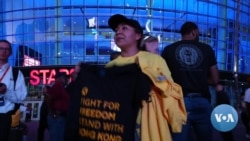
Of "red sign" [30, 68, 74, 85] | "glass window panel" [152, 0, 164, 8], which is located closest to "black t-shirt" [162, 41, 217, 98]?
"red sign" [30, 68, 74, 85]

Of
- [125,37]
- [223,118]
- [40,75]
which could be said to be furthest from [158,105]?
[40,75]

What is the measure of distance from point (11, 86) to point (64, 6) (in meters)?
36.1

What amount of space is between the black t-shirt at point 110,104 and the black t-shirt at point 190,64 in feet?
5.58

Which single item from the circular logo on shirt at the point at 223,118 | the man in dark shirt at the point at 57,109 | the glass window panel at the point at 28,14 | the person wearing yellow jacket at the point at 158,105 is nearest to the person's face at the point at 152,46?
the person wearing yellow jacket at the point at 158,105

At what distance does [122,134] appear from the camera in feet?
10.2

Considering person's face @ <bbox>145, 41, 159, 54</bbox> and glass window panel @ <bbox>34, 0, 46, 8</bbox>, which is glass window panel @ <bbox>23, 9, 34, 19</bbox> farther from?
person's face @ <bbox>145, 41, 159, 54</bbox>

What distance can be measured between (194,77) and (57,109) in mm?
3293

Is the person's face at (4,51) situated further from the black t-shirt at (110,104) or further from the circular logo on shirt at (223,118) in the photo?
the circular logo on shirt at (223,118)

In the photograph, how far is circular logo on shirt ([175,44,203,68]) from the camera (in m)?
4.86

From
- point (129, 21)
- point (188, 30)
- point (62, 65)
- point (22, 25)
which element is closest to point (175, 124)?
point (129, 21)

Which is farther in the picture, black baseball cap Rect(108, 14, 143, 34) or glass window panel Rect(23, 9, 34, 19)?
glass window panel Rect(23, 9, 34, 19)

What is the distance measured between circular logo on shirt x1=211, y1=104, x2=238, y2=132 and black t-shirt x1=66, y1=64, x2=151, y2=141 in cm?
331

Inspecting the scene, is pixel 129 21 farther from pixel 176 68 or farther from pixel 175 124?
pixel 176 68

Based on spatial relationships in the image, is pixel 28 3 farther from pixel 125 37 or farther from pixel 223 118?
pixel 125 37
